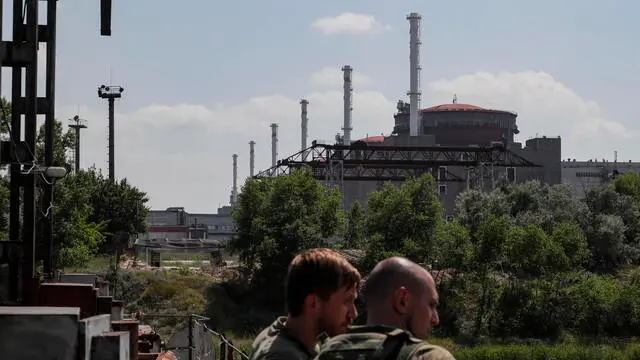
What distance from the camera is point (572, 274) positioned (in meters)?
59.0

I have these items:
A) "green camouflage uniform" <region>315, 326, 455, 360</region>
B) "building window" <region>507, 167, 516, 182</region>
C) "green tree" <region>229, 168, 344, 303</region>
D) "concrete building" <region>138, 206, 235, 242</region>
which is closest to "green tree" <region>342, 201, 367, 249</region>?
"green tree" <region>229, 168, 344, 303</region>

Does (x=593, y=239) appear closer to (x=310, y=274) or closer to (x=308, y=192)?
(x=308, y=192)

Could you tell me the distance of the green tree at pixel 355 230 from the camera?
64750mm

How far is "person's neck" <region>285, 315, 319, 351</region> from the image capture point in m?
4.77

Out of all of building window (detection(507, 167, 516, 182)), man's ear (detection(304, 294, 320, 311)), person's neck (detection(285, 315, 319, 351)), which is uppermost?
building window (detection(507, 167, 516, 182))

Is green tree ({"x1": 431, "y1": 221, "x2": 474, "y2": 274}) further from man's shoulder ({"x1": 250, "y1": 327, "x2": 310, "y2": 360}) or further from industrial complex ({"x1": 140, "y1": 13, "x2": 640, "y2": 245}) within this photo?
man's shoulder ({"x1": 250, "y1": 327, "x2": 310, "y2": 360})

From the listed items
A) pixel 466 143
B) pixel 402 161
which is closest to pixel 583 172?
pixel 466 143

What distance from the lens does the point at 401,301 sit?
4.29 meters

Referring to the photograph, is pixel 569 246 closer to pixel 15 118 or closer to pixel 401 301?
pixel 15 118

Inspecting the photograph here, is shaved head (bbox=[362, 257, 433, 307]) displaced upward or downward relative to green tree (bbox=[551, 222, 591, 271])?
upward

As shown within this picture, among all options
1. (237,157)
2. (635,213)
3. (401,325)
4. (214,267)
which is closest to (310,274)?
(401,325)

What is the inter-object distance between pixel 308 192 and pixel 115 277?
13068 mm

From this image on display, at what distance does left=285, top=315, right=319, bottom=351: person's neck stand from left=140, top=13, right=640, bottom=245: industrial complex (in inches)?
2564

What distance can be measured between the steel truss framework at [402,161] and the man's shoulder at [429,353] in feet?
237
